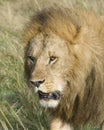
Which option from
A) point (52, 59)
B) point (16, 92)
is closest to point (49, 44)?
point (52, 59)

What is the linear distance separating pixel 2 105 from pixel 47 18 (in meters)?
1.08

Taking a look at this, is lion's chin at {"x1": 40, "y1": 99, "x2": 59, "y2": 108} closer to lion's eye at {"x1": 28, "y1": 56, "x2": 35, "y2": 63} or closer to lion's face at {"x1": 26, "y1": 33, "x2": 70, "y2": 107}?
lion's face at {"x1": 26, "y1": 33, "x2": 70, "y2": 107}

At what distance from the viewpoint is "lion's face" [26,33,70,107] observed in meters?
3.52

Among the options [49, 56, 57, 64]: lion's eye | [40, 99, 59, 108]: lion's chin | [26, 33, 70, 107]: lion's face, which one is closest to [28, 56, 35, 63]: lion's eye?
[26, 33, 70, 107]: lion's face

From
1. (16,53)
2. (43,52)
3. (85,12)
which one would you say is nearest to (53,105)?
(43,52)

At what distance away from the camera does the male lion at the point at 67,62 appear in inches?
141

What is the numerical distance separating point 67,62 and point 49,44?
145 millimetres

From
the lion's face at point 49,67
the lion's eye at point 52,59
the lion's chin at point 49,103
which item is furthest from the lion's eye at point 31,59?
the lion's chin at point 49,103

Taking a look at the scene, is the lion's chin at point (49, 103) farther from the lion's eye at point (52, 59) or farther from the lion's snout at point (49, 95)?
the lion's eye at point (52, 59)

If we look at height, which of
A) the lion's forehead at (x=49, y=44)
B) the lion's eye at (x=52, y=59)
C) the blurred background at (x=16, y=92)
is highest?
the lion's forehead at (x=49, y=44)

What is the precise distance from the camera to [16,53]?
5281 millimetres

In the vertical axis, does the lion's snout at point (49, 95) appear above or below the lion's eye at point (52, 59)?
below

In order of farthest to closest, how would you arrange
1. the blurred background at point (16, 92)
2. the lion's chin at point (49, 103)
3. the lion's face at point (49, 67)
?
the blurred background at point (16, 92) → the lion's chin at point (49, 103) → the lion's face at point (49, 67)

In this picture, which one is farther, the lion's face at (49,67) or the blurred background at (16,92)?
the blurred background at (16,92)
